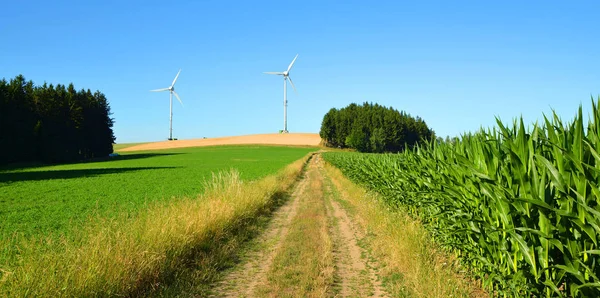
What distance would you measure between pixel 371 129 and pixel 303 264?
108 metres

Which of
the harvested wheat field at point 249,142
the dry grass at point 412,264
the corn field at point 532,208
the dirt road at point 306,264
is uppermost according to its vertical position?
the harvested wheat field at point 249,142

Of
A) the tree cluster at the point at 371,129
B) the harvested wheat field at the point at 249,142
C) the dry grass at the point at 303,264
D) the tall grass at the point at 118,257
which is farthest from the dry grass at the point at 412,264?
the harvested wheat field at the point at 249,142

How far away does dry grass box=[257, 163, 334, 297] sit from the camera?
21.0 feet

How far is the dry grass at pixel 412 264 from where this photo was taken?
588cm

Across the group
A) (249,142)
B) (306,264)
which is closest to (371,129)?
(249,142)

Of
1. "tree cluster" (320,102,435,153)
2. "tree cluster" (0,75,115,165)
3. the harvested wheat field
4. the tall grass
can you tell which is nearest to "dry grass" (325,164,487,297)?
the tall grass

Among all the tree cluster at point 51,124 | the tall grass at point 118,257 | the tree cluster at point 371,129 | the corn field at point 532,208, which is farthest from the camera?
the tree cluster at point 371,129

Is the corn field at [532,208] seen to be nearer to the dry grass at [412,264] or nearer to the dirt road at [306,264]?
the dry grass at [412,264]

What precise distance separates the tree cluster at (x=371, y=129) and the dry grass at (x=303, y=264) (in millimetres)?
92823

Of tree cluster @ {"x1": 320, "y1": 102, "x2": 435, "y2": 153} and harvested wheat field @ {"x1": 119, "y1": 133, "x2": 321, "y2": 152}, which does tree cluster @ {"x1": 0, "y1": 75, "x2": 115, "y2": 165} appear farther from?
tree cluster @ {"x1": 320, "y1": 102, "x2": 435, "y2": 153}

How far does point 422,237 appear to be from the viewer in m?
7.99

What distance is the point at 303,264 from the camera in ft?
25.7

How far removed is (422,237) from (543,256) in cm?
369

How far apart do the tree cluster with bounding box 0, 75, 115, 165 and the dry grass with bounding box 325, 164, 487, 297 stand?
2447 inches
